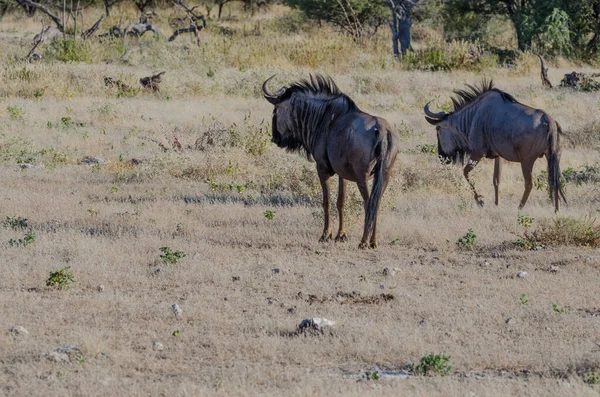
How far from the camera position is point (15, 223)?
A: 31.3 feet

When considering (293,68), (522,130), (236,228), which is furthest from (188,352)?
(293,68)

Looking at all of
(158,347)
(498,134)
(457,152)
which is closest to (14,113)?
(457,152)

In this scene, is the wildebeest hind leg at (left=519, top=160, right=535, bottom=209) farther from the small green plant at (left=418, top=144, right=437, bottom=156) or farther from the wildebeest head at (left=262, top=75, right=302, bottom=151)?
the small green plant at (left=418, top=144, right=437, bottom=156)

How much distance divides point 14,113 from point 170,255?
8409 millimetres

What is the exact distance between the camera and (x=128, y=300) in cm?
700

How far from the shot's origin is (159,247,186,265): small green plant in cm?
804

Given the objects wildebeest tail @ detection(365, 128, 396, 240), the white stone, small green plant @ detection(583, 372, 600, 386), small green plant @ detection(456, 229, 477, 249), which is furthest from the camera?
small green plant @ detection(456, 229, 477, 249)

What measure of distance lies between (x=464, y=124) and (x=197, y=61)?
40.0 ft

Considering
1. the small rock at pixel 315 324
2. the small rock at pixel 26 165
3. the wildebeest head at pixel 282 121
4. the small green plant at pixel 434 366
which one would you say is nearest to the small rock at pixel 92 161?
the small rock at pixel 26 165

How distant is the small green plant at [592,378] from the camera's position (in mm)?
5215

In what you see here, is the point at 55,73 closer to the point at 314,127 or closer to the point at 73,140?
the point at 73,140

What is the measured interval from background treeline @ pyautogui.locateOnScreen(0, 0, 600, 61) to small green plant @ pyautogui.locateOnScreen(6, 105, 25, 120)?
897 centimetres

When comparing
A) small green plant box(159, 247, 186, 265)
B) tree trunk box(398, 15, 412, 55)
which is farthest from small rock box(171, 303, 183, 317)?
tree trunk box(398, 15, 412, 55)

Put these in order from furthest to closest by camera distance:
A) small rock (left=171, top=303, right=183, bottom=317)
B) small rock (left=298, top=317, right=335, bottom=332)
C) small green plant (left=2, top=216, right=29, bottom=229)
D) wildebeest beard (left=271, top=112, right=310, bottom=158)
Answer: small green plant (left=2, top=216, right=29, bottom=229) → wildebeest beard (left=271, top=112, right=310, bottom=158) → small rock (left=171, top=303, right=183, bottom=317) → small rock (left=298, top=317, right=335, bottom=332)
